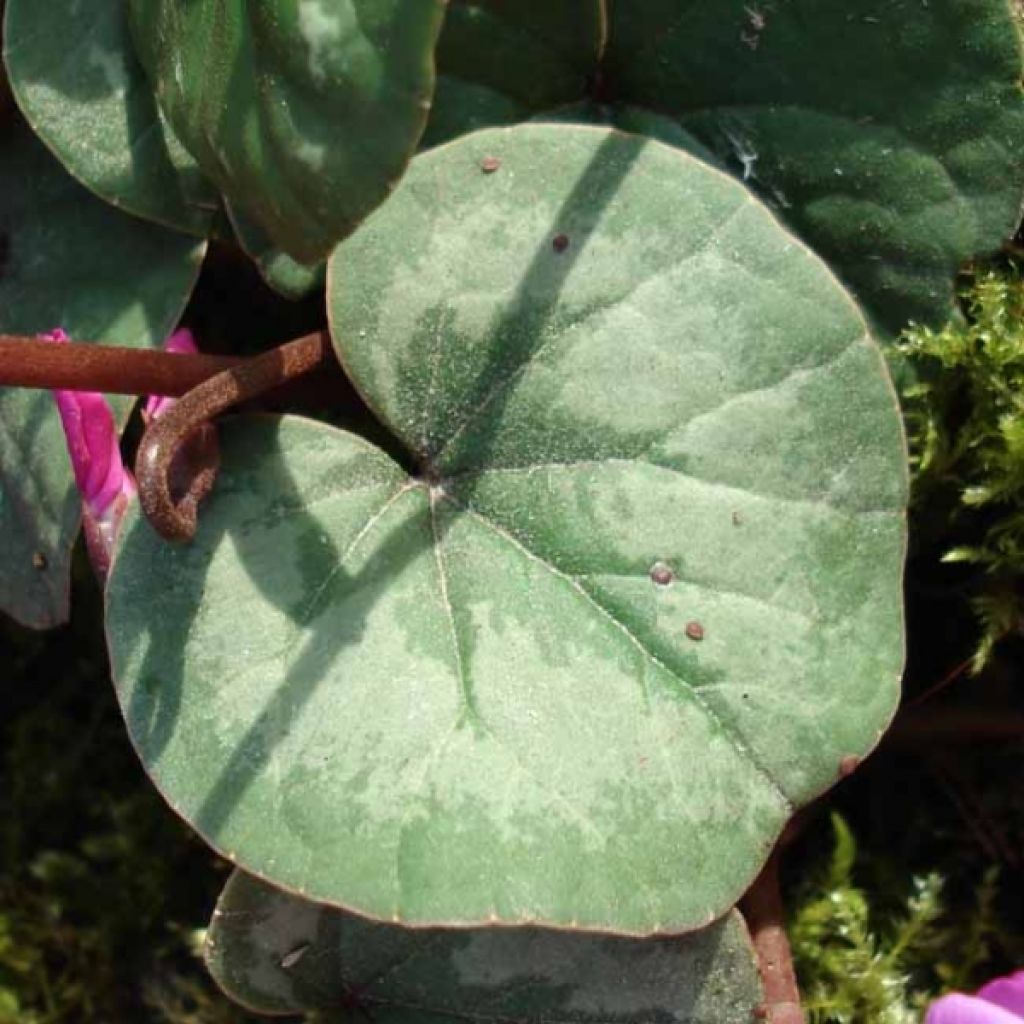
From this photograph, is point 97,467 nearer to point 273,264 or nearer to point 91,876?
point 273,264

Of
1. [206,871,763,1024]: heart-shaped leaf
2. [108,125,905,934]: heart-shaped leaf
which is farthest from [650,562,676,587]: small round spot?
[206,871,763,1024]: heart-shaped leaf

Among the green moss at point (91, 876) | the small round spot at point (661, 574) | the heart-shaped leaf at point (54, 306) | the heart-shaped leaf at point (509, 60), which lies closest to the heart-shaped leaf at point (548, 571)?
the small round spot at point (661, 574)

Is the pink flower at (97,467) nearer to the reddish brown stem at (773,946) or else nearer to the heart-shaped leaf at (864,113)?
the heart-shaped leaf at (864,113)

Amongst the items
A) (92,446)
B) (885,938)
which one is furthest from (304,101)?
(885,938)

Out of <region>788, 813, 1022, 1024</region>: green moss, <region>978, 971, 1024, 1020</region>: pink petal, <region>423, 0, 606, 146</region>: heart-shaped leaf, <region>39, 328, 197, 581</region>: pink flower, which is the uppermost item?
<region>423, 0, 606, 146</region>: heart-shaped leaf

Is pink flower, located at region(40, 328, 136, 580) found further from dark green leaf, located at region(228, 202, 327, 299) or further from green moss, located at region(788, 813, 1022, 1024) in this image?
green moss, located at region(788, 813, 1022, 1024)

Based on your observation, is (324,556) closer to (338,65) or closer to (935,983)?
(338,65)
